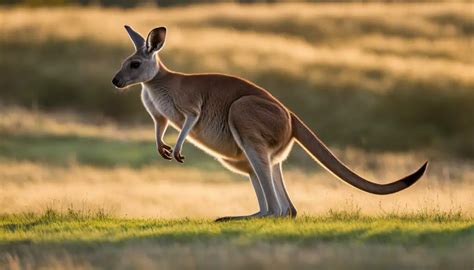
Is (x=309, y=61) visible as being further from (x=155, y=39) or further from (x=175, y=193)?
(x=155, y=39)

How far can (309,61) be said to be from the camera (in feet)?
137

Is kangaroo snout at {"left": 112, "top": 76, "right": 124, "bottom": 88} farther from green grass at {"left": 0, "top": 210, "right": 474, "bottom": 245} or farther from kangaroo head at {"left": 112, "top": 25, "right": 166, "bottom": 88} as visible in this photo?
green grass at {"left": 0, "top": 210, "right": 474, "bottom": 245}

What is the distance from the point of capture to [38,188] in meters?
20.3

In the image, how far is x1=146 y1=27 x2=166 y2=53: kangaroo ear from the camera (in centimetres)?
1281

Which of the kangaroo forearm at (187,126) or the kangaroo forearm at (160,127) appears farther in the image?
the kangaroo forearm at (160,127)

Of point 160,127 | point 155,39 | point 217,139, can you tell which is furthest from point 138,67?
point 217,139

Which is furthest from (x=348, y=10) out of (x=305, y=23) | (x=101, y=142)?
(x=101, y=142)

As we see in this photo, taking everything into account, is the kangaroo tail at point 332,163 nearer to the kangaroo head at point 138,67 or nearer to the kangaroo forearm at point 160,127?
the kangaroo forearm at point 160,127

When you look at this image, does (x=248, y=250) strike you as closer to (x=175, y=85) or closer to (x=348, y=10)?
(x=175, y=85)

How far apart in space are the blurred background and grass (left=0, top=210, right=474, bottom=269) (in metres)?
3.27

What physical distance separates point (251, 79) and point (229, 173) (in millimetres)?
13342

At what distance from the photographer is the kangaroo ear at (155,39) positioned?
12812 mm

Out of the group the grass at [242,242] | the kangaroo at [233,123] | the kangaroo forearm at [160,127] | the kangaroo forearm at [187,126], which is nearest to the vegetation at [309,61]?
the kangaroo forearm at [160,127]

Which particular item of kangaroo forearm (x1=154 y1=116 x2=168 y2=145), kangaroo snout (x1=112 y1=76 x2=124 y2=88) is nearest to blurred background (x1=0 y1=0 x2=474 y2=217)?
kangaroo forearm (x1=154 y1=116 x2=168 y2=145)
